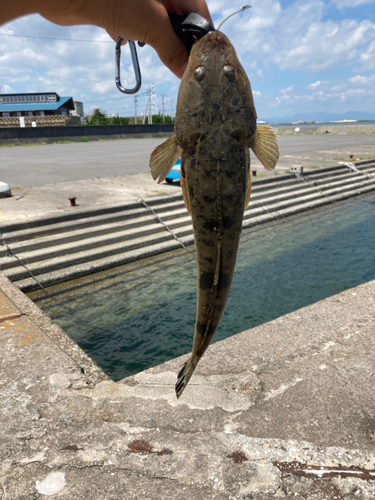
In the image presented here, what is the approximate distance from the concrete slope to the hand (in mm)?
7162

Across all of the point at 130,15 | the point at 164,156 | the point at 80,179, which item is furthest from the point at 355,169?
the point at 164,156

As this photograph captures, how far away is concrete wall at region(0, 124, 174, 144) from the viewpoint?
105ft

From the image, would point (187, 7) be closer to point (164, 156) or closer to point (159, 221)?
point (164, 156)

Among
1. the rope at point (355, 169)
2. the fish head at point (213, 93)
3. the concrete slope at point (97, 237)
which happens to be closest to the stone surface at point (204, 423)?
the fish head at point (213, 93)

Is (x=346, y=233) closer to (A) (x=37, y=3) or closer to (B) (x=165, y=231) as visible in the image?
(B) (x=165, y=231)

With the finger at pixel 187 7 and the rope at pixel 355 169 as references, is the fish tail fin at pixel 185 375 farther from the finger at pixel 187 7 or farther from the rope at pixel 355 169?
the rope at pixel 355 169

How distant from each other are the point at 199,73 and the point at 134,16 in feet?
1.93

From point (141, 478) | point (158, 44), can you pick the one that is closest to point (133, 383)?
point (141, 478)

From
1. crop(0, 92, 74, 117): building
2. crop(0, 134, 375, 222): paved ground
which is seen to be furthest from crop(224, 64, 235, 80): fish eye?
crop(0, 92, 74, 117): building

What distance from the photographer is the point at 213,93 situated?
173 centimetres

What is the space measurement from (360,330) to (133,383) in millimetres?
2683

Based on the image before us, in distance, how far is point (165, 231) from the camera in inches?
448

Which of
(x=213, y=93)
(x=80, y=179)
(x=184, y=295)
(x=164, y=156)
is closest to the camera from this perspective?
(x=213, y=93)

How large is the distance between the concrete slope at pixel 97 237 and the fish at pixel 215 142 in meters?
7.42
